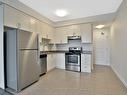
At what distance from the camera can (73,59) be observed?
5023 millimetres

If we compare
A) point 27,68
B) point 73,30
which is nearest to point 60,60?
point 73,30

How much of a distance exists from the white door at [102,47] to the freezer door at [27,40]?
4.73 m

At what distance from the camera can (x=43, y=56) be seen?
429 centimetres

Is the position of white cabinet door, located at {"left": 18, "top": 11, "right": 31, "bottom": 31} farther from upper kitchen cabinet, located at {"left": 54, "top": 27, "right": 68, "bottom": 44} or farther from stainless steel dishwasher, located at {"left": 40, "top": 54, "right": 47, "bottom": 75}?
upper kitchen cabinet, located at {"left": 54, "top": 27, "right": 68, "bottom": 44}

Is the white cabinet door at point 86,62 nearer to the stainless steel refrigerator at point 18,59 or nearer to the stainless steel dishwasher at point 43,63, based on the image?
the stainless steel dishwasher at point 43,63

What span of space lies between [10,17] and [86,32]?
3429 millimetres

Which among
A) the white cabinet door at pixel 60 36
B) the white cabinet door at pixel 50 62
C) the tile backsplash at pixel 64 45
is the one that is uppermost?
the white cabinet door at pixel 60 36

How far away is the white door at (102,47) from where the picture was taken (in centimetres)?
657

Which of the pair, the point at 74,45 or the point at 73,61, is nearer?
the point at 73,61

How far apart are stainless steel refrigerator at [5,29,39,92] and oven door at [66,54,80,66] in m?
2.43

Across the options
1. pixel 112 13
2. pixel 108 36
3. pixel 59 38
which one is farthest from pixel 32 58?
pixel 108 36

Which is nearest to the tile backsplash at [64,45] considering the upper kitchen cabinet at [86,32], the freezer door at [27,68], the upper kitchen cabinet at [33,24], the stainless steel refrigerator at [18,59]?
the upper kitchen cabinet at [86,32]

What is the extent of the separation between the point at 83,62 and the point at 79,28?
175cm

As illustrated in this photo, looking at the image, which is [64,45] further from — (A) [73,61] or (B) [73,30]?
(A) [73,61]
